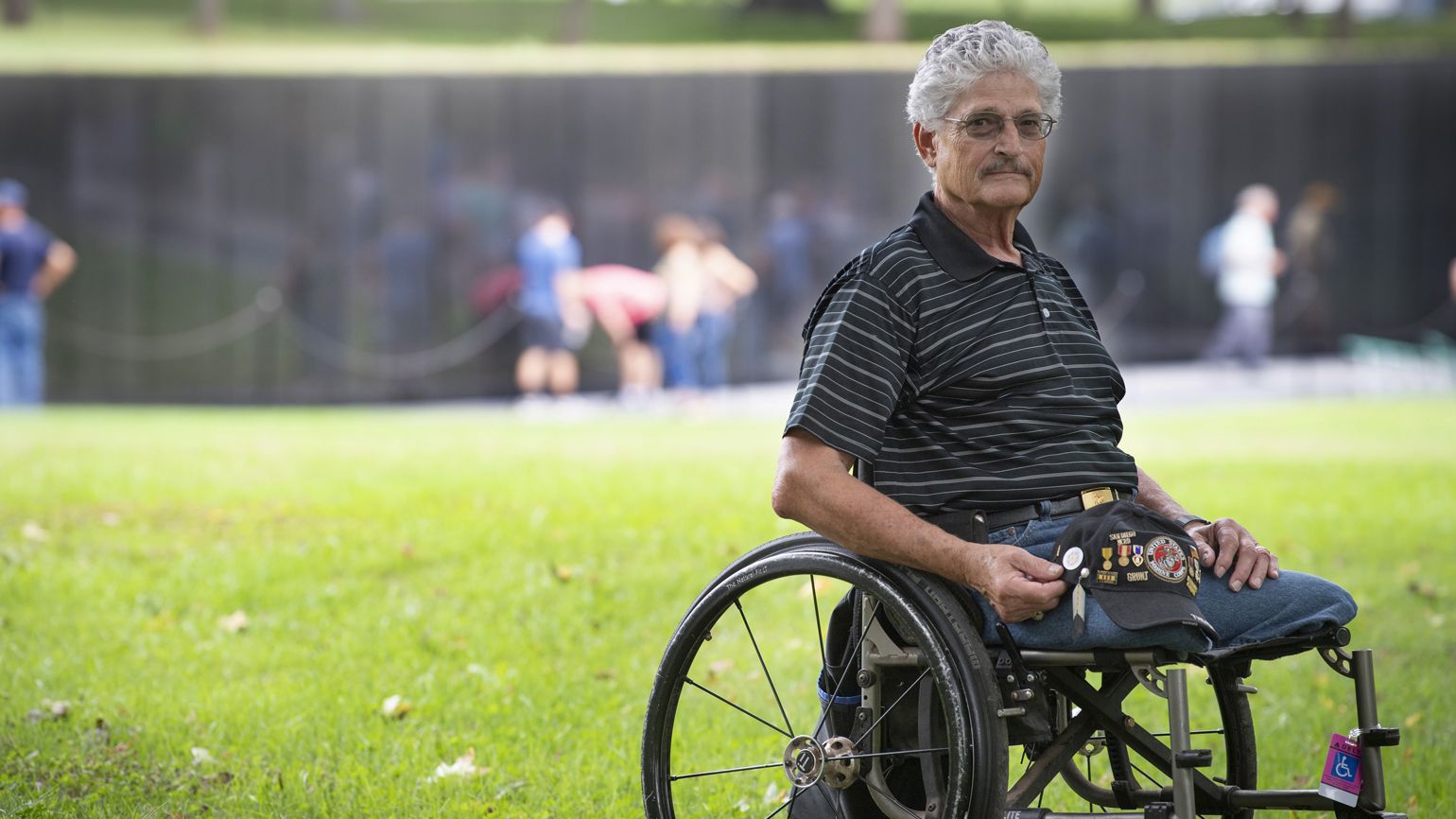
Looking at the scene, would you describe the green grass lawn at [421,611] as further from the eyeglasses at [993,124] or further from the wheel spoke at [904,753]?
the eyeglasses at [993,124]

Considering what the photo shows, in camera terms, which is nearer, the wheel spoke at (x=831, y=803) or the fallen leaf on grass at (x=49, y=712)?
the wheel spoke at (x=831, y=803)

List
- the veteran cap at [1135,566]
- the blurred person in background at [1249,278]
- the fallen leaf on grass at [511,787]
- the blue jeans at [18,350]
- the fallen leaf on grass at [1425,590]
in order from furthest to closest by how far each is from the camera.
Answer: the blurred person in background at [1249,278] → the blue jeans at [18,350] → the fallen leaf on grass at [1425,590] → the fallen leaf on grass at [511,787] → the veteran cap at [1135,566]

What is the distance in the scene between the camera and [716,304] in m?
19.2

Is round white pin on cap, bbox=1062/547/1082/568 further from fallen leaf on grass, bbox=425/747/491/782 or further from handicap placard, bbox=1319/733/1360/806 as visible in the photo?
fallen leaf on grass, bbox=425/747/491/782

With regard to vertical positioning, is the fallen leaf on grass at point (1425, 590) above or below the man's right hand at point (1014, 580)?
below

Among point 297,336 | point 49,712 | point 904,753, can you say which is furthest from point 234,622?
point 297,336

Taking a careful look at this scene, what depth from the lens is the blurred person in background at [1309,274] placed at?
2172cm

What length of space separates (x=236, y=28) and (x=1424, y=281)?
16023 mm

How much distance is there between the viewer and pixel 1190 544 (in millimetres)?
2773

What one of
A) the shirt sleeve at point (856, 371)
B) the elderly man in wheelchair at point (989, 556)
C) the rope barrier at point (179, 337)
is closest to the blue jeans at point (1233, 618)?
the elderly man in wheelchair at point (989, 556)

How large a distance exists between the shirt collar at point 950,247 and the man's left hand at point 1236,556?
588mm

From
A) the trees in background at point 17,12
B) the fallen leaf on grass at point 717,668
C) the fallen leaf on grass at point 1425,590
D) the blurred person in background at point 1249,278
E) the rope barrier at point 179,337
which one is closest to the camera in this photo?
the fallen leaf on grass at point 717,668

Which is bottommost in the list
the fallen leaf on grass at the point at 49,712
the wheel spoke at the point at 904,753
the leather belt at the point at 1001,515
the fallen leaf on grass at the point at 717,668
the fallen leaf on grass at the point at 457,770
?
the fallen leaf on grass at the point at 49,712

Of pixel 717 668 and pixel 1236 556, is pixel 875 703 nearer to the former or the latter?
pixel 1236 556
